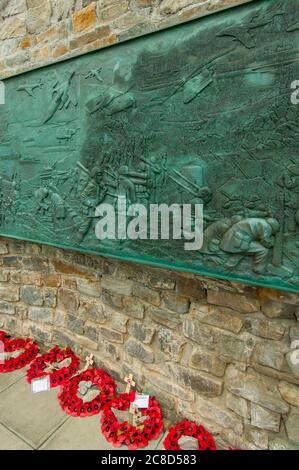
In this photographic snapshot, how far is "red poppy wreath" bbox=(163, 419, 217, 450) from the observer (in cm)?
163

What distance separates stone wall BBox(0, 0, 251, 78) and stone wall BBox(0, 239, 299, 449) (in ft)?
5.09

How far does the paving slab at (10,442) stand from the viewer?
5.43 feet

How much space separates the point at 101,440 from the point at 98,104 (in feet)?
7.36

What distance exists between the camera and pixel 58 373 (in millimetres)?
2217

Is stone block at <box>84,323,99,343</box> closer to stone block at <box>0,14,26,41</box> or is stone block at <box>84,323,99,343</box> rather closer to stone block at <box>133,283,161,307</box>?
stone block at <box>133,283,161,307</box>

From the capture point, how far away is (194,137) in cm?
136

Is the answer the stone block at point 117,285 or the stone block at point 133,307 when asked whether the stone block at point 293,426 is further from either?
the stone block at point 117,285

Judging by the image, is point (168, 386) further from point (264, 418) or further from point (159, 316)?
point (264, 418)

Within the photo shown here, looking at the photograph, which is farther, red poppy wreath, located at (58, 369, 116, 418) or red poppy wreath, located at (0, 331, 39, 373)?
red poppy wreath, located at (0, 331, 39, 373)

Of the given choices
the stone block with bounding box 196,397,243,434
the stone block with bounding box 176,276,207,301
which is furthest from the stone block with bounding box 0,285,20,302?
the stone block with bounding box 196,397,243,434

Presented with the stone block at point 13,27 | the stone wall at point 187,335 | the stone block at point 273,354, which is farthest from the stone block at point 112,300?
the stone block at point 13,27

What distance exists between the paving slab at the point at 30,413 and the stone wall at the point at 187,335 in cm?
45

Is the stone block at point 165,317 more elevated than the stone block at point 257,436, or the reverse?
the stone block at point 165,317
